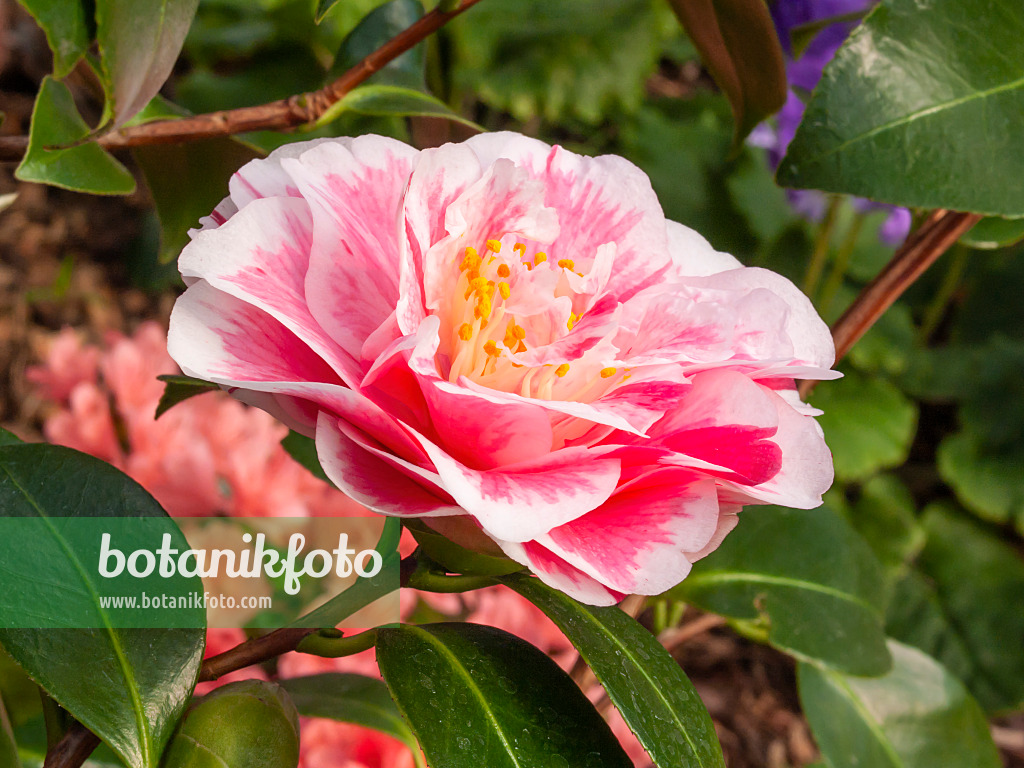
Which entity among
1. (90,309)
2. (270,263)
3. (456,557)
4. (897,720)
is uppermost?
(270,263)

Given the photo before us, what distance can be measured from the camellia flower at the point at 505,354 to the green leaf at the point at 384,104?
0.41 ft

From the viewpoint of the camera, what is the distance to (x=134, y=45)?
1.18ft

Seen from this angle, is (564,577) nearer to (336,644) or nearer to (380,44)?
(336,644)

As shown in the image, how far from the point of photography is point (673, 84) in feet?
8.29

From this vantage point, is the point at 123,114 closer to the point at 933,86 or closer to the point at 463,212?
the point at 463,212

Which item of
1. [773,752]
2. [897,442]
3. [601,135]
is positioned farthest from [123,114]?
[601,135]

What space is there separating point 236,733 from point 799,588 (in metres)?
0.37

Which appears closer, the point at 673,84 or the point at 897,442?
the point at 897,442

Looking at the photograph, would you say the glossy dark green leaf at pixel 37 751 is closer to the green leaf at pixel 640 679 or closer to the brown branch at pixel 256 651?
the brown branch at pixel 256 651

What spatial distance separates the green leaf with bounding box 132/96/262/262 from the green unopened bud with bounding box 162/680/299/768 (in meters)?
0.30

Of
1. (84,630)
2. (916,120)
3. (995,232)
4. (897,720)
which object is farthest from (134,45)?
(897,720)

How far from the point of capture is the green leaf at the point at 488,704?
1.00ft

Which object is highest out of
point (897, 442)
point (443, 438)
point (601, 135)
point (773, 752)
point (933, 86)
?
point (933, 86)

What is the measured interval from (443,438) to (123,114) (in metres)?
0.22
